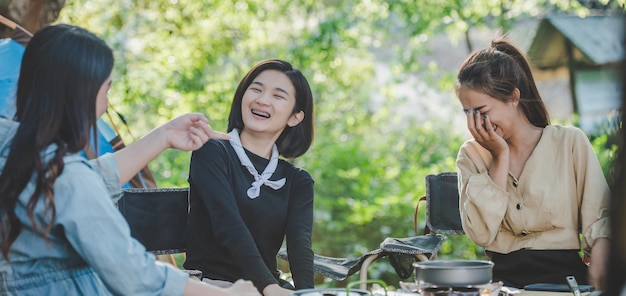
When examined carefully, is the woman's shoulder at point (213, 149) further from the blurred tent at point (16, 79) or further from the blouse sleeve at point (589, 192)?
the blouse sleeve at point (589, 192)

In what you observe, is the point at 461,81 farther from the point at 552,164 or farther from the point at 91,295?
the point at 91,295

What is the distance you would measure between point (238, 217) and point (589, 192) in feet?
3.44

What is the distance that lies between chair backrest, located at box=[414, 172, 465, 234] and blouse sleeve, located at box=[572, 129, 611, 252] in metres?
0.65

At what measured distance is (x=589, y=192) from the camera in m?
2.45

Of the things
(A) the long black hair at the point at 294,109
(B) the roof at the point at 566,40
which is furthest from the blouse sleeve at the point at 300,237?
(B) the roof at the point at 566,40

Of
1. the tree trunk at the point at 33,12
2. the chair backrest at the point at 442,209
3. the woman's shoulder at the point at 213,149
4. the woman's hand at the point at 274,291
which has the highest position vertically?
the tree trunk at the point at 33,12

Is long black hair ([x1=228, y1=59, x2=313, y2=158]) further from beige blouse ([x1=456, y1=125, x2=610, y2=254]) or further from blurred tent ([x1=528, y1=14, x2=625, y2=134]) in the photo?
blurred tent ([x1=528, y1=14, x2=625, y2=134])

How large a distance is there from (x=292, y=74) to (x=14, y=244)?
4.54ft

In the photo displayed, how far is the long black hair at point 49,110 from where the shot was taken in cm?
153

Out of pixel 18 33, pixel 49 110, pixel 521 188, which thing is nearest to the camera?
pixel 49 110

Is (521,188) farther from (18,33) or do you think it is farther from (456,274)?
(18,33)

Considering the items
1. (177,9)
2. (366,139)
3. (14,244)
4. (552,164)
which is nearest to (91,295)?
(14,244)

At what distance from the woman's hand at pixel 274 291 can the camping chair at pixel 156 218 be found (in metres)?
0.67

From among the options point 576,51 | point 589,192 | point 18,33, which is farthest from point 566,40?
point 589,192
